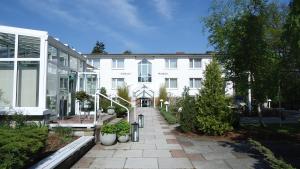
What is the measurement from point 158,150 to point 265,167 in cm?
407

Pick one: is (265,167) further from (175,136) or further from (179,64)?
(179,64)

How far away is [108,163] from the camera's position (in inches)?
384

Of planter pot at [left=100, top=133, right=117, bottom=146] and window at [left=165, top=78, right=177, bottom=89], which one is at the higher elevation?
window at [left=165, top=78, right=177, bottom=89]

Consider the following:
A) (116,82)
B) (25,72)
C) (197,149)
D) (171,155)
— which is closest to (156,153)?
(171,155)

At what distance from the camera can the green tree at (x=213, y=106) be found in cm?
1578

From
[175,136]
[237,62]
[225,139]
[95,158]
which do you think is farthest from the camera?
[237,62]

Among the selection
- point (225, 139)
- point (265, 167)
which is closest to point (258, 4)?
point (225, 139)

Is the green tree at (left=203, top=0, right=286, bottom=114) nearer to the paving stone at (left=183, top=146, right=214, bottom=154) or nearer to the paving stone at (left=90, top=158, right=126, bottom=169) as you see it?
the paving stone at (left=183, top=146, right=214, bottom=154)

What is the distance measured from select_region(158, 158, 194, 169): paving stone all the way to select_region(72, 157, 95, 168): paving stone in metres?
2.00

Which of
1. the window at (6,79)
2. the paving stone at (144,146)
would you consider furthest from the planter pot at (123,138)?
the window at (6,79)

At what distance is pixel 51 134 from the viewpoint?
12.9 meters

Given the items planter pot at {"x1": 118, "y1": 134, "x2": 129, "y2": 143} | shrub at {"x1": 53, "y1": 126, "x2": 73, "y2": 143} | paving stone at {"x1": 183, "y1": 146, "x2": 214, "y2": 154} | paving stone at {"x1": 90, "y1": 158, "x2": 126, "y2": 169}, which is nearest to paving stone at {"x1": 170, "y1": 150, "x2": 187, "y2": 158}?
paving stone at {"x1": 183, "y1": 146, "x2": 214, "y2": 154}

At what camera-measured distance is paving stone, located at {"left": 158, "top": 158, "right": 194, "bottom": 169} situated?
9.39m

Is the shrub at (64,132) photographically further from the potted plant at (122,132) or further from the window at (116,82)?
the window at (116,82)
